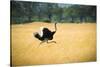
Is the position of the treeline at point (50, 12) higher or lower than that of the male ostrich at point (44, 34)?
higher

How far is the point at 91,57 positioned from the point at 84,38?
0.92 feet

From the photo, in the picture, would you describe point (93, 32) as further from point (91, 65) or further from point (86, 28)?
point (91, 65)

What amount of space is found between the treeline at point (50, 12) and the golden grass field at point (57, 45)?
0.07m

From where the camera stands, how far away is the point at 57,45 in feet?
6.99

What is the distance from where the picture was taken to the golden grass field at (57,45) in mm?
1990

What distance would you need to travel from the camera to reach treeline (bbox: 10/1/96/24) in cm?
199

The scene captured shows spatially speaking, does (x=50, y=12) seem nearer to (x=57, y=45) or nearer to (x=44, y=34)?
(x=44, y=34)

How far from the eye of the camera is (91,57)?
2.27m

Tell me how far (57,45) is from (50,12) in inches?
17.0

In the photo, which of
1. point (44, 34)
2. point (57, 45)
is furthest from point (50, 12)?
point (57, 45)

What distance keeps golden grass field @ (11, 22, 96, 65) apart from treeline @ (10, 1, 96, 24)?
2.6 inches

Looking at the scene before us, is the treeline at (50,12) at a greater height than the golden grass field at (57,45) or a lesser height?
greater
